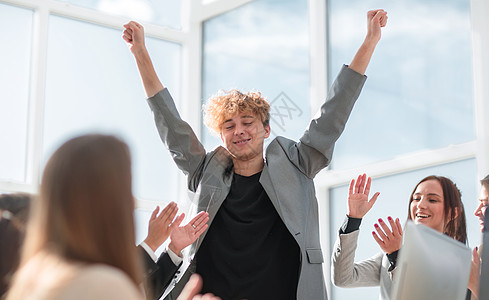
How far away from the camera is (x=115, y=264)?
1.22 meters

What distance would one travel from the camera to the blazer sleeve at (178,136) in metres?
2.78

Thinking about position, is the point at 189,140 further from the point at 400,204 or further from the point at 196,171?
the point at 400,204

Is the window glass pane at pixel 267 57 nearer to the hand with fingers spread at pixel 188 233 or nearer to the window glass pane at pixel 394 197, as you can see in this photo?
the window glass pane at pixel 394 197

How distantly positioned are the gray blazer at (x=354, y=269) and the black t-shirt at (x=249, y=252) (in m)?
0.25

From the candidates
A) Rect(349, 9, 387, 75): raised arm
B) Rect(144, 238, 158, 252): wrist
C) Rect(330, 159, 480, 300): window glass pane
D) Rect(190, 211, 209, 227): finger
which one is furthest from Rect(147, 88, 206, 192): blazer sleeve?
Rect(330, 159, 480, 300): window glass pane

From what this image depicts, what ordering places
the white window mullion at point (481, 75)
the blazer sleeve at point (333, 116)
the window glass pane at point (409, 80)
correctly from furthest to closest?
the window glass pane at point (409, 80)
the white window mullion at point (481, 75)
the blazer sleeve at point (333, 116)

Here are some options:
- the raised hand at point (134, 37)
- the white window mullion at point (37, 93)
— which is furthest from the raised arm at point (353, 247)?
the white window mullion at point (37, 93)

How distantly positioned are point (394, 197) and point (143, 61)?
171 cm

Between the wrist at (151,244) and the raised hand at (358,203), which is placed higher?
the raised hand at (358,203)

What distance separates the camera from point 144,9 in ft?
16.8

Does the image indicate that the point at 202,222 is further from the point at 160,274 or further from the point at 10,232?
the point at 10,232

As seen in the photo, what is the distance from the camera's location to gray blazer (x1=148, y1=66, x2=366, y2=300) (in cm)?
261

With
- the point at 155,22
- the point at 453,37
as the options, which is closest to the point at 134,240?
the point at 453,37

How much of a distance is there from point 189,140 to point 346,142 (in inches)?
66.1
